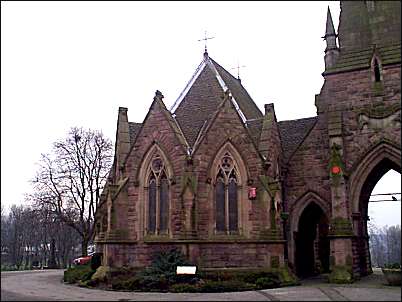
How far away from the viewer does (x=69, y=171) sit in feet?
128

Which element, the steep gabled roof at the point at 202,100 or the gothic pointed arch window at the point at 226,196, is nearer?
the gothic pointed arch window at the point at 226,196

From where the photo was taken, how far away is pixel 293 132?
2900cm

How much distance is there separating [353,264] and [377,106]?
7.25 meters

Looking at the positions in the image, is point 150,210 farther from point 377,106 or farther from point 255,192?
point 377,106

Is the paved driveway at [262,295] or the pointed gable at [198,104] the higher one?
the pointed gable at [198,104]

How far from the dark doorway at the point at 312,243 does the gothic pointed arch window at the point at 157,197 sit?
7.28 metres

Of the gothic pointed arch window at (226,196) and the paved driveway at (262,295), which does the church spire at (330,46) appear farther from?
the paved driveway at (262,295)

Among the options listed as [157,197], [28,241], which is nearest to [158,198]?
[157,197]

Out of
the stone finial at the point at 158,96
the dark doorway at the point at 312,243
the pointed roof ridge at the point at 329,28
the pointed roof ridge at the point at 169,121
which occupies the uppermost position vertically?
the pointed roof ridge at the point at 329,28

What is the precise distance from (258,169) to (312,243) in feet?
28.5

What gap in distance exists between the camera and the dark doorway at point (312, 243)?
25.4 metres

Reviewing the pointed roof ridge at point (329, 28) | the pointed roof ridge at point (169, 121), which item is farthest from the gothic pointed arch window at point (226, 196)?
the pointed roof ridge at point (329, 28)

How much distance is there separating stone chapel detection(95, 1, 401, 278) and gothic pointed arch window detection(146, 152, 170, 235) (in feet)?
0.15

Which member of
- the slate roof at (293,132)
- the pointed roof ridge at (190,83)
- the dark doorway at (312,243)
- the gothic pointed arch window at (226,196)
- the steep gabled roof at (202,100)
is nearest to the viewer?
the gothic pointed arch window at (226,196)
